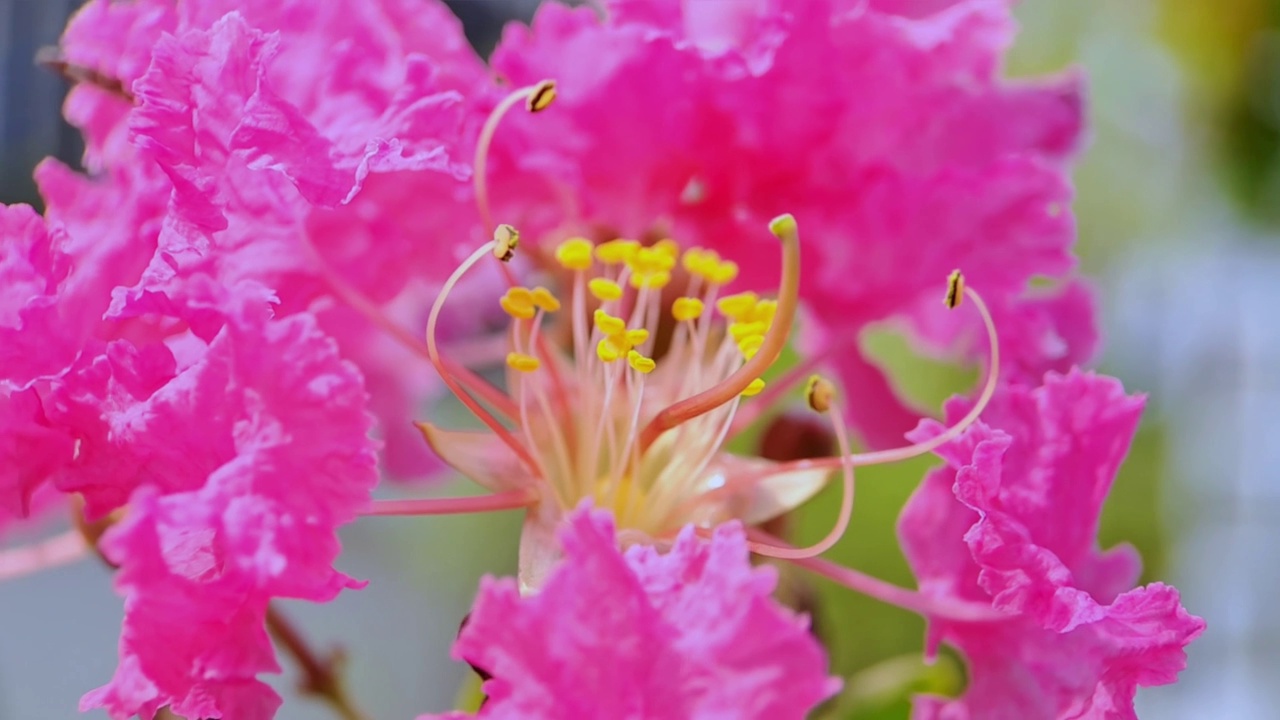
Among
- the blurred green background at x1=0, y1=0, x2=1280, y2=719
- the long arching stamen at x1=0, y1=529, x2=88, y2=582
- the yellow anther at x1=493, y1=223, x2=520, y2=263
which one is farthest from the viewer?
the blurred green background at x1=0, y1=0, x2=1280, y2=719

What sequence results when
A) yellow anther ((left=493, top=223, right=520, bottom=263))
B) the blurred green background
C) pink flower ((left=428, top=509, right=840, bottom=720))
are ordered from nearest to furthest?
pink flower ((left=428, top=509, right=840, bottom=720))
yellow anther ((left=493, top=223, right=520, bottom=263))
the blurred green background

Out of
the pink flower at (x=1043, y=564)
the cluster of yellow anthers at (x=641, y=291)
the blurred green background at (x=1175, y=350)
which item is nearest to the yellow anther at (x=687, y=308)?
the cluster of yellow anthers at (x=641, y=291)

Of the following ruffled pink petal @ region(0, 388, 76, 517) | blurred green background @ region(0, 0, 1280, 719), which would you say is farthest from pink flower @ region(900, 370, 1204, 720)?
blurred green background @ region(0, 0, 1280, 719)

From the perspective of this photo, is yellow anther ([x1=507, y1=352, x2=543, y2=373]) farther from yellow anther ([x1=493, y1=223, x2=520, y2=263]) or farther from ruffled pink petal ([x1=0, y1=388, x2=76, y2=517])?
ruffled pink petal ([x1=0, y1=388, x2=76, y2=517])

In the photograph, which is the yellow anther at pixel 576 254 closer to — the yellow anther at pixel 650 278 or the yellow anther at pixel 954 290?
the yellow anther at pixel 650 278

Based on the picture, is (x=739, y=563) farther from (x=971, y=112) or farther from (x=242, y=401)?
(x=971, y=112)

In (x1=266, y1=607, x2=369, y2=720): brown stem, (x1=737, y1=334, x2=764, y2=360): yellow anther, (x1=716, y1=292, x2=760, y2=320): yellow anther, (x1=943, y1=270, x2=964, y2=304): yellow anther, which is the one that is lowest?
(x1=266, y1=607, x2=369, y2=720): brown stem

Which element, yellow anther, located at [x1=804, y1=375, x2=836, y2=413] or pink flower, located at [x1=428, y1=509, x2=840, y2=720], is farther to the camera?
yellow anther, located at [x1=804, y1=375, x2=836, y2=413]
